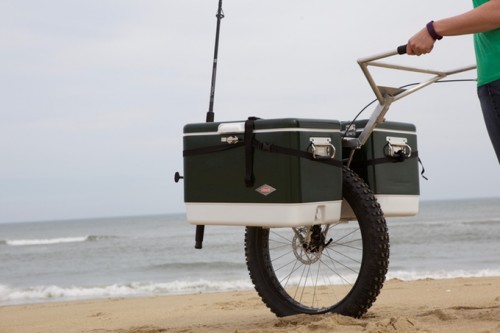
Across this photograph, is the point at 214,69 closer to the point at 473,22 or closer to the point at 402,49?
the point at 402,49

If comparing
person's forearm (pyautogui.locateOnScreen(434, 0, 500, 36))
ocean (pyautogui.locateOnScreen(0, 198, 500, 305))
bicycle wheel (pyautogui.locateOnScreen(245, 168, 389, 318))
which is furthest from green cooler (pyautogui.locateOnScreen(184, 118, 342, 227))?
ocean (pyautogui.locateOnScreen(0, 198, 500, 305))

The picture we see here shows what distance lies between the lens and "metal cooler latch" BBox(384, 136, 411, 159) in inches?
164

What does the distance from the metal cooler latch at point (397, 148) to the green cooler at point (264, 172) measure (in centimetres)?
51

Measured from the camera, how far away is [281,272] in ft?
40.7

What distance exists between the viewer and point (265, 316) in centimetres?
473

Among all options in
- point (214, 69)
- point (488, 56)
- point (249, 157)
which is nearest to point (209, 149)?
point (249, 157)

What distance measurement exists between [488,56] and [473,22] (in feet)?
0.48

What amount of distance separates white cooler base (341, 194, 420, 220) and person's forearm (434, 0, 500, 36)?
168cm

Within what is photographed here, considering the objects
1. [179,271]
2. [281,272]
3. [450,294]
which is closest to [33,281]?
[179,271]

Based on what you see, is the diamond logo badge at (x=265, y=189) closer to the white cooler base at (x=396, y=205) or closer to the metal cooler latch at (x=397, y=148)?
the white cooler base at (x=396, y=205)

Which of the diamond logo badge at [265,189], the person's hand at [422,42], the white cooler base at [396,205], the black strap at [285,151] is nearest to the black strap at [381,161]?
the white cooler base at [396,205]

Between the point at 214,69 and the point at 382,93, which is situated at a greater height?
the point at 214,69

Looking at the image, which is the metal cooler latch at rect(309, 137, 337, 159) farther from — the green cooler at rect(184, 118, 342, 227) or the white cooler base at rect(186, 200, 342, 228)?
the white cooler base at rect(186, 200, 342, 228)

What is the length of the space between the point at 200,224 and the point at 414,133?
1526 mm
